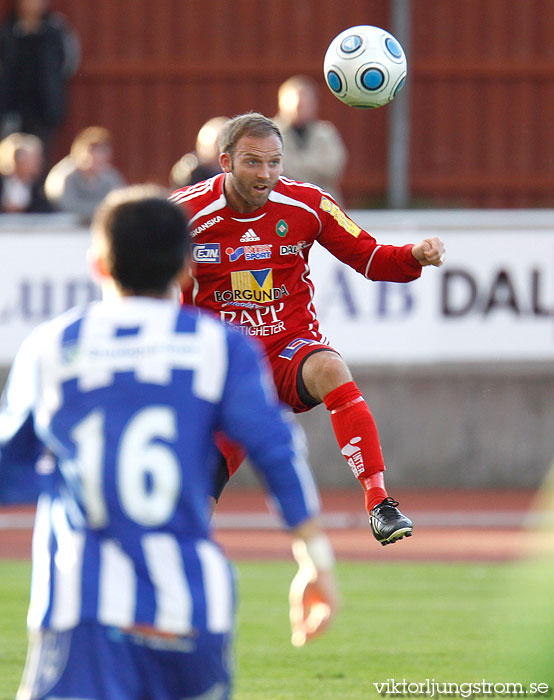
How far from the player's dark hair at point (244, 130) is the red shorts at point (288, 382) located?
0.91m

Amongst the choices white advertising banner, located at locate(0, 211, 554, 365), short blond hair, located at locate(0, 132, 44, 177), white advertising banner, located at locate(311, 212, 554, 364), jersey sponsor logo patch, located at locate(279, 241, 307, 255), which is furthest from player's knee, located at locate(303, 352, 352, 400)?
short blond hair, located at locate(0, 132, 44, 177)

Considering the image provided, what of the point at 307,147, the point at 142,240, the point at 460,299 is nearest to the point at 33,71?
the point at 307,147

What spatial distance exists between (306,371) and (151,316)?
2754 millimetres

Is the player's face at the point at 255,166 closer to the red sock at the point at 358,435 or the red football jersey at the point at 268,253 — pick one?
the red football jersey at the point at 268,253

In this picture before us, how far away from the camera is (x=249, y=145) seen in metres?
6.07

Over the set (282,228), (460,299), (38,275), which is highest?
(282,228)

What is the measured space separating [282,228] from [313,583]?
10.1 ft

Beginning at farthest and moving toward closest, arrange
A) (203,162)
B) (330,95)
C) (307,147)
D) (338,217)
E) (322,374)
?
(330,95)
(307,147)
(203,162)
(338,217)
(322,374)

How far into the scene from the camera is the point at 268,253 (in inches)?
248

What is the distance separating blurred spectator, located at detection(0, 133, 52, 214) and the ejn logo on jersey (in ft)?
22.9

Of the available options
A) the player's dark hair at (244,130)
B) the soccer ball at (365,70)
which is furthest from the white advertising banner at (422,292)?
the player's dark hair at (244,130)

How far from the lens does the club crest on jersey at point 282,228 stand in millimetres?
6301

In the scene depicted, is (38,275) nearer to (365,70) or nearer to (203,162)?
(203,162)

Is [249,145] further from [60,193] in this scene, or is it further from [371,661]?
[60,193]
